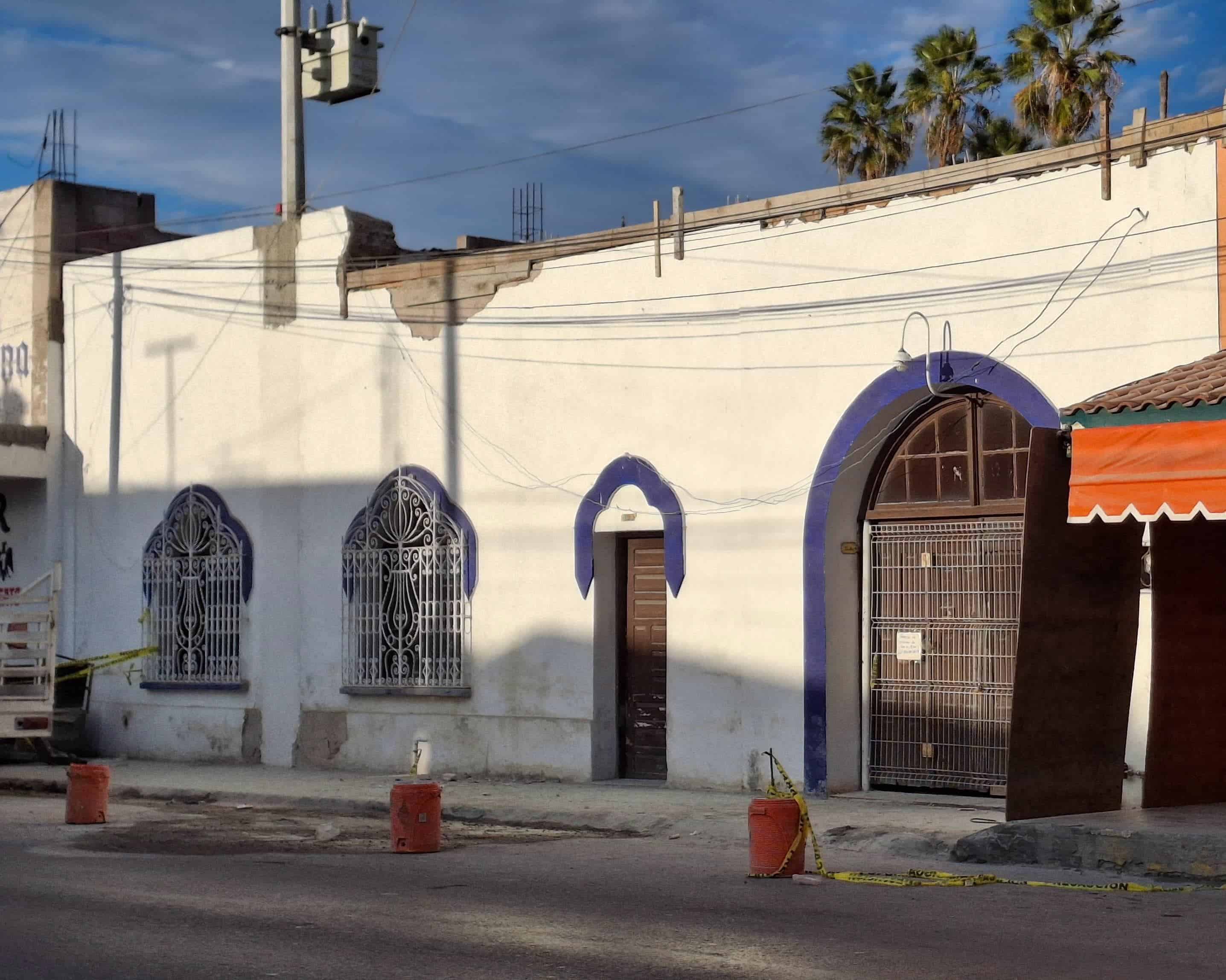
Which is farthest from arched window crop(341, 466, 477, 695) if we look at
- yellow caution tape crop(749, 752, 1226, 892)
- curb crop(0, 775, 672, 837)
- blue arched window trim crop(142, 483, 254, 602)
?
yellow caution tape crop(749, 752, 1226, 892)

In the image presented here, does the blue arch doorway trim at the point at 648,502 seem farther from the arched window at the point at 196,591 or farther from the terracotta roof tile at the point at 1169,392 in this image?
the terracotta roof tile at the point at 1169,392

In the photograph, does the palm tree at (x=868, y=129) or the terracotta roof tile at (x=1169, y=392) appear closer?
the terracotta roof tile at (x=1169, y=392)

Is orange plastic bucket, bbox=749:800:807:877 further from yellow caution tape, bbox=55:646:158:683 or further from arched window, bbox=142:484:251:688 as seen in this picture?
yellow caution tape, bbox=55:646:158:683

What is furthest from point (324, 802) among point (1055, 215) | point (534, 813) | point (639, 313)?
point (1055, 215)

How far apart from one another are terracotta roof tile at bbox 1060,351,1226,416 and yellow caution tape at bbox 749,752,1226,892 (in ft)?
9.01

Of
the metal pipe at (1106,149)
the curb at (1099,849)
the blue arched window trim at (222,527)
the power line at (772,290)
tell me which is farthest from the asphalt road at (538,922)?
the blue arched window trim at (222,527)

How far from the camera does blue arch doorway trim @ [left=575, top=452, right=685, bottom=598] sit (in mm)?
15328

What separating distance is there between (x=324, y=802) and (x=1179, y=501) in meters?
8.34

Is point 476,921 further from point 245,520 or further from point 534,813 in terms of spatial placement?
point 245,520

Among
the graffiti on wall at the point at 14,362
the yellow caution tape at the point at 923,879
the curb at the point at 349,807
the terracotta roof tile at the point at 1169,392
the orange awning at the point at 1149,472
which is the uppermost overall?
the graffiti on wall at the point at 14,362

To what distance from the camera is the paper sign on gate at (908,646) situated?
14062 millimetres

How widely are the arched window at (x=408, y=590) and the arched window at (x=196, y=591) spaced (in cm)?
185

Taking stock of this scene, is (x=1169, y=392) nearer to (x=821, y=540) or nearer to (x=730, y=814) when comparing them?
(x=821, y=540)

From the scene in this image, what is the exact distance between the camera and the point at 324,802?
1506 centimetres
